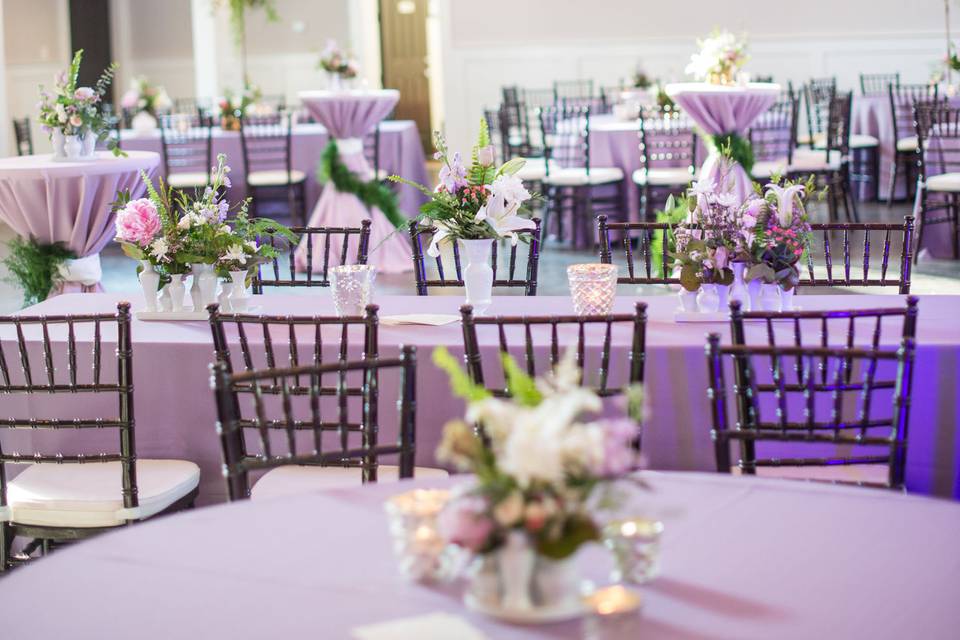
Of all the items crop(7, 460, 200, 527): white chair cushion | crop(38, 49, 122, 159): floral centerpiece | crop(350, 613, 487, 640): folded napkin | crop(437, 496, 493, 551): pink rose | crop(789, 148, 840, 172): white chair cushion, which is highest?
crop(38, 49, 122, 159): floral centerpiece

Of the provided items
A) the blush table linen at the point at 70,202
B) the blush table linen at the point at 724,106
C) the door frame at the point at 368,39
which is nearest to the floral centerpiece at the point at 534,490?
the blush table linen at the point at 70,202

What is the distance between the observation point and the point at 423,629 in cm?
154

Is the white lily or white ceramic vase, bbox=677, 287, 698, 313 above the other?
the white lily

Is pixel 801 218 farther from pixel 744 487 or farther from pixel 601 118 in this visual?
pixel 601 118

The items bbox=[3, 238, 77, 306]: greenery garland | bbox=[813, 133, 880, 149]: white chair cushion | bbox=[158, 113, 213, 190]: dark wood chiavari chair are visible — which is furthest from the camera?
bbox=[813, 133, 880, 149]: white chair cushion

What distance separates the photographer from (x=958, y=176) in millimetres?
7535

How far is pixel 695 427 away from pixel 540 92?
908 centimetres

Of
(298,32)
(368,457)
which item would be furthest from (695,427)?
(298,32)

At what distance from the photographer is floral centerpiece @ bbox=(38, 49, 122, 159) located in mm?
5980

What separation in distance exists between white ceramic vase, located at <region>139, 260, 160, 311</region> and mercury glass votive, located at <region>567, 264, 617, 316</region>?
1196mm

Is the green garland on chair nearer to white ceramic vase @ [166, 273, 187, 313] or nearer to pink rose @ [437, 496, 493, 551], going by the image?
white ceramic vase @ [166, 273, 187, 313]

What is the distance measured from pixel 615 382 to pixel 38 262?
353 centimetres

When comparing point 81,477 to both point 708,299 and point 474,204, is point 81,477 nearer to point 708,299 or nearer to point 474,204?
point 474,204

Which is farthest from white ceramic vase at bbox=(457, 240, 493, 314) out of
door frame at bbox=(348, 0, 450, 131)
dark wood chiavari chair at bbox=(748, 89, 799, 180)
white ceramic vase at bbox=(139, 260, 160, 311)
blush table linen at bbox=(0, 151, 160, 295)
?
door frame at bbox=(348, 0, 450, 131)
